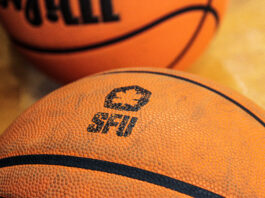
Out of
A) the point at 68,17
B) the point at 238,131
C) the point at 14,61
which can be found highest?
the point at 14,61

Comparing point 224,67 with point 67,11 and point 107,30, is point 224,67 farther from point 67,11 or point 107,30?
point 67,11

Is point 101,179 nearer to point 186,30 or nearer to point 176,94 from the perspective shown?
point 176,94

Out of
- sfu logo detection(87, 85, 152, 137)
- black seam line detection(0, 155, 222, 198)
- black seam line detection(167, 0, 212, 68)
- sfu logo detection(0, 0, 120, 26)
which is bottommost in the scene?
black seam line detection(0, 155, 222, 198)

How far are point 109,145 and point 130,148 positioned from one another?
0.12ft

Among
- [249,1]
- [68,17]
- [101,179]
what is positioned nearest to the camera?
[101,179]

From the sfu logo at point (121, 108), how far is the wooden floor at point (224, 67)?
758mm

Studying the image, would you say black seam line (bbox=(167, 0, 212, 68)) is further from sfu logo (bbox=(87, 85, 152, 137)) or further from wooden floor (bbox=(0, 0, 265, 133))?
sfu logo (bbox=(87, 85, 152, 137))

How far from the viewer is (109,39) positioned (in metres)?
0.97

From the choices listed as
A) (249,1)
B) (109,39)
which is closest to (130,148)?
(109,39)

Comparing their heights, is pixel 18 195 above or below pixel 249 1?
below

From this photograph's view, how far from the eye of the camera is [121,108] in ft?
1.90

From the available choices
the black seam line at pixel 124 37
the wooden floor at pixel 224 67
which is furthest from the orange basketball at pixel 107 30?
the wooden floor at pixel 224 67

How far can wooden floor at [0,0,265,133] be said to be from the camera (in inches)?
51.3

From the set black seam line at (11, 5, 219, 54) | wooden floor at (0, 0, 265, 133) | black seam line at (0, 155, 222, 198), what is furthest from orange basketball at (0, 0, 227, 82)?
black seam line at (0, 155, 222, 198)
